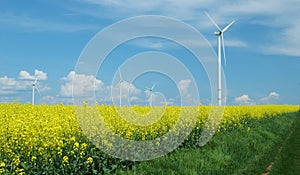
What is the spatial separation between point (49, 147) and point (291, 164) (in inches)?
353

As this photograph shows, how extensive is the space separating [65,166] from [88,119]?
250cm

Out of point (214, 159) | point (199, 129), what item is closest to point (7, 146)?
point (214, 159)

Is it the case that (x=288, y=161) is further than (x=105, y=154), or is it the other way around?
(x=288, y=161)

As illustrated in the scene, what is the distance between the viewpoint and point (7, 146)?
29.9 feet

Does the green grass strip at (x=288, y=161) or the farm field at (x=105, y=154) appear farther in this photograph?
the green grass strip at (x=288, y=161)

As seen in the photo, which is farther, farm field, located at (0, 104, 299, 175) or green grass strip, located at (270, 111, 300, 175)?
green grass strip, located at (270, 111, 300, 175)

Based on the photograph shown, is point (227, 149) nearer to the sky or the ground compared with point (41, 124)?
nearer to the ground

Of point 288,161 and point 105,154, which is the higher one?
point 105,154

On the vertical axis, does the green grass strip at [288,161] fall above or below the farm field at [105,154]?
below

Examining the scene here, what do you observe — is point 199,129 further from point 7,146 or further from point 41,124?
point 7,146

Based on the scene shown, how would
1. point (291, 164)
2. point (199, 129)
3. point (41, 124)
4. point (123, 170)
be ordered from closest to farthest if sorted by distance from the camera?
point (41, 124), point (123, 170), point (291, 164), point (199, 129)

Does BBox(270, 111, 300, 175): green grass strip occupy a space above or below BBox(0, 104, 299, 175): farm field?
below

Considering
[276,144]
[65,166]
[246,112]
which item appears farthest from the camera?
[246,112]

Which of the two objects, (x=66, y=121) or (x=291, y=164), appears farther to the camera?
(x=291, y=164)
